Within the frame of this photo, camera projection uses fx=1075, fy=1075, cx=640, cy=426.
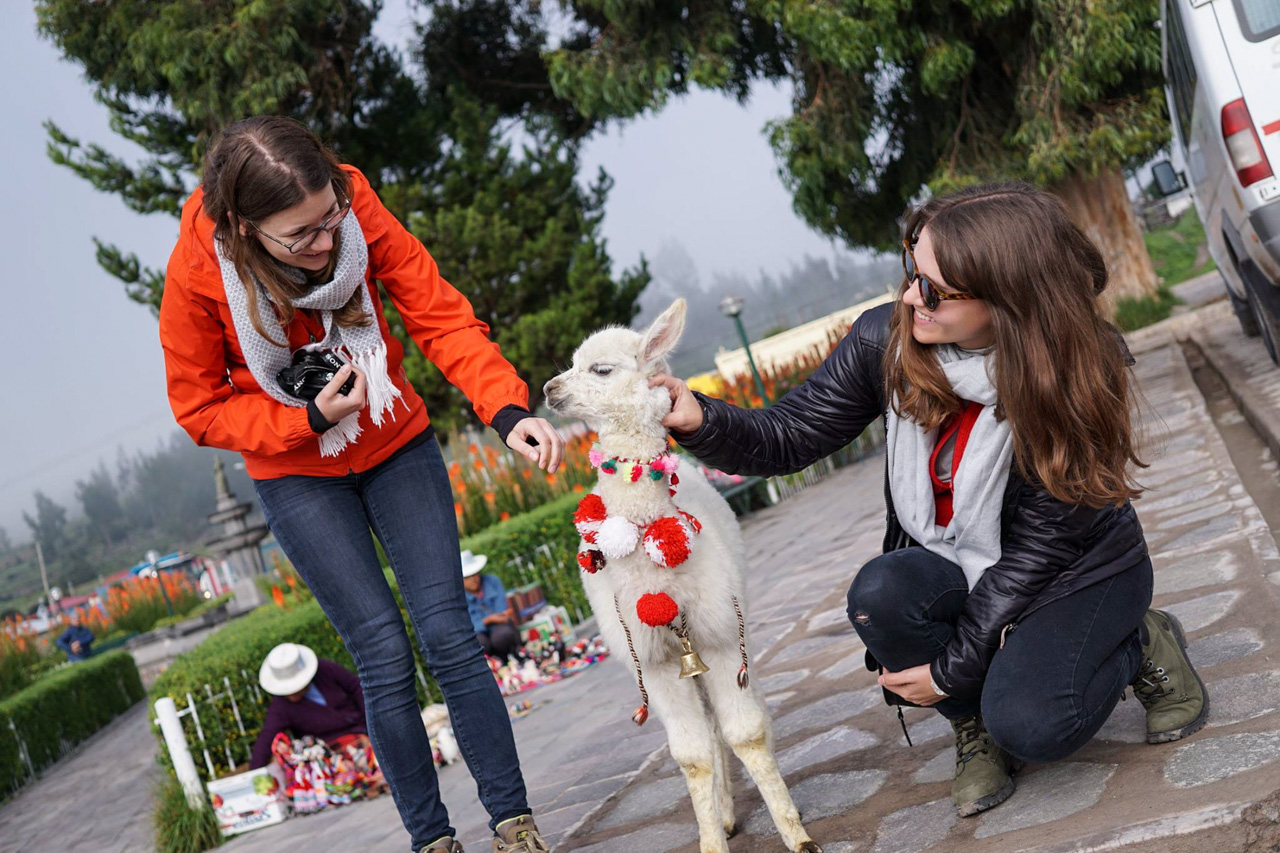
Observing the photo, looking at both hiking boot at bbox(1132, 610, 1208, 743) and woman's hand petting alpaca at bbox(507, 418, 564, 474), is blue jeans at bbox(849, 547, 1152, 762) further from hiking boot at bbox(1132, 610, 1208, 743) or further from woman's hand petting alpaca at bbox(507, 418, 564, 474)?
woman's hand petting alpaca at bbox(507, 418, 564, 474)

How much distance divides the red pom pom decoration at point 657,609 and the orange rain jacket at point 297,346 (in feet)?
2.27

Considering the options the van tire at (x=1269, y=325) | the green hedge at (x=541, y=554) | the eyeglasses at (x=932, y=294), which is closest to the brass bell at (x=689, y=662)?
the eyeglasses at (x=932, y=294)

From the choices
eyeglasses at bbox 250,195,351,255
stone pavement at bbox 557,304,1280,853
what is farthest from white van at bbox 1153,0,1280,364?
eyeglasses at bbox 250,195,351,255

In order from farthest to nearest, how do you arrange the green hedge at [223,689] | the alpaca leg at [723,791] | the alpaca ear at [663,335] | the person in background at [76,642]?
1. the person in background at [76,642]
2. the green hedge at [223,689]
3. the alpaca leg at [723,791]
4. the alpaca ear at [663,335]

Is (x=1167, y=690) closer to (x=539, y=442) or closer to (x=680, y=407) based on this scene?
(x=680, y=407)

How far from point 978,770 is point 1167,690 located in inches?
20.8

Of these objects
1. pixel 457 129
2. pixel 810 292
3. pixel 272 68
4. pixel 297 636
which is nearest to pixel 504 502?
pixel 297 636

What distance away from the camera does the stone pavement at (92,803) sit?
8669 millimetres

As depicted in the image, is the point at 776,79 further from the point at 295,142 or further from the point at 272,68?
the point at 295,142

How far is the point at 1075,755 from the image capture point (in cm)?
290

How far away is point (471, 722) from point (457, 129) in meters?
20.5

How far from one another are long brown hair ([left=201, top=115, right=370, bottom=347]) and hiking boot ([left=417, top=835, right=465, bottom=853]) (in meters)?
1.51

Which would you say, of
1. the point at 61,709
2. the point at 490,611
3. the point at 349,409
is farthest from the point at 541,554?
the point at 61,709

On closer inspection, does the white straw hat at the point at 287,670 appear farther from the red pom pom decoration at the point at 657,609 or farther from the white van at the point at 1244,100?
the white van at the point at 1244,100
